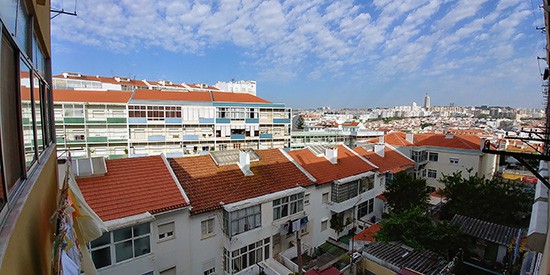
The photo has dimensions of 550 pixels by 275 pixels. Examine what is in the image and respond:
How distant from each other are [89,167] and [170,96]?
21395 mm

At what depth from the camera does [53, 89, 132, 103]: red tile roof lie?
26812 mm

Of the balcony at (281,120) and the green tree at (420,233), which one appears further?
the balcony at (281,120)

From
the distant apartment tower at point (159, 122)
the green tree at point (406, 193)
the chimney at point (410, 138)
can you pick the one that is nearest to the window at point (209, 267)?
the green tree at point (406, 193)

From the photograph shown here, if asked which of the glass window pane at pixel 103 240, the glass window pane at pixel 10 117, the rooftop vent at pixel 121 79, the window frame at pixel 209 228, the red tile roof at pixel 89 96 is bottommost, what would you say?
the window frame at pixel 209 228

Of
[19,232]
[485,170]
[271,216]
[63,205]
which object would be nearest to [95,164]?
[271,216]

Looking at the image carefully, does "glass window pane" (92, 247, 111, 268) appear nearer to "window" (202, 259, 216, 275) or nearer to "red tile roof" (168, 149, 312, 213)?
"red tile roof" (168, 149, 312, 213)

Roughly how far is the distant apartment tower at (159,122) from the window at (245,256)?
19.9 m

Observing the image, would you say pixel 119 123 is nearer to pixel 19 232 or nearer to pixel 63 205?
pixel 63 205

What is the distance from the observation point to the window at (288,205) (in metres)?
13.9

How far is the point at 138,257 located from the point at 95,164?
15.1 ft

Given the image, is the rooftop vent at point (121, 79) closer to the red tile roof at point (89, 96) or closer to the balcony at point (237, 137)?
the red tile roof at point (89, 96)

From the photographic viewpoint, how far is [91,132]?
27.1m

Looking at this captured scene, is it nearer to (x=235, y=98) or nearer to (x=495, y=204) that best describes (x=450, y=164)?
(x=495, y=204)

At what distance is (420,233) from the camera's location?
1262 centimetres
